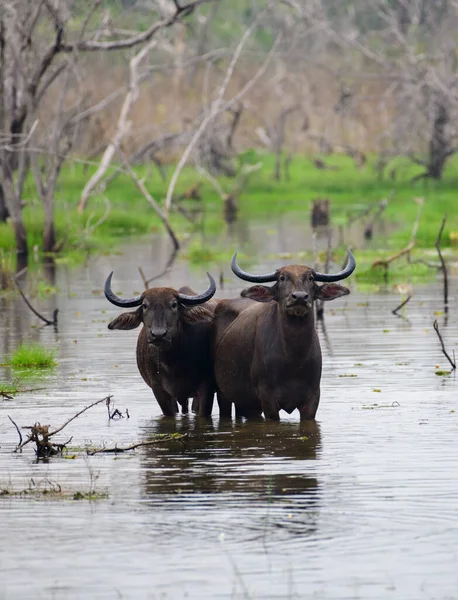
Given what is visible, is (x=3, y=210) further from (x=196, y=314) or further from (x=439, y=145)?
(x=196, y=314)

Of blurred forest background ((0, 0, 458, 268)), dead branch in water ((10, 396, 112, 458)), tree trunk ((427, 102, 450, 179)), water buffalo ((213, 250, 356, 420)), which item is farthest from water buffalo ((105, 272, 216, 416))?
tree trunk ((427, 102, 450, 179))

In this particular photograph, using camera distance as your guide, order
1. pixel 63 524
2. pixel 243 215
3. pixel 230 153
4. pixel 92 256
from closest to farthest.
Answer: pixel 63 524 < pixel 92 256 < pixel 243 215 < pixel 230 153

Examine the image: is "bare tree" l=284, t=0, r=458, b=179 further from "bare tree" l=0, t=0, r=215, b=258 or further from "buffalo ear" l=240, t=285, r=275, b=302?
"buffalo ear" l=240, t=285, r=275, b=302

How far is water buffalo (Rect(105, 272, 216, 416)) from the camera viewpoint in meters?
11.5

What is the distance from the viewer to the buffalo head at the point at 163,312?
448 inches

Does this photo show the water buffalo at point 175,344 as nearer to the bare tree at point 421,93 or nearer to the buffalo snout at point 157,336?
the buffalo snout at point 157,336

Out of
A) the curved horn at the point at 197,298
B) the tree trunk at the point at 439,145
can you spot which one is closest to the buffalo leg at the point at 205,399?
the curved horn at the point at 197,298

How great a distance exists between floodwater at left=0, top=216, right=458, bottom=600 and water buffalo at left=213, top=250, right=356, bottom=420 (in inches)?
9.5

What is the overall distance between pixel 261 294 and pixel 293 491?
2.76m

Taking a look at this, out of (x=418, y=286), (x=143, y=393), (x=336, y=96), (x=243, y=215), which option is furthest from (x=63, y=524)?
(x=336, y=96)

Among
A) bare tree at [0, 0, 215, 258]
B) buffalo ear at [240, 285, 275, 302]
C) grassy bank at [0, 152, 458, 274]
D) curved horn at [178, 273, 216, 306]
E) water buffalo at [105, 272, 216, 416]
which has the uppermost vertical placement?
bare tree at [0, 0, 215, 258]

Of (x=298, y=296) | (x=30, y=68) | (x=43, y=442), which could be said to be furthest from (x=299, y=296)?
(x=30, y=68)

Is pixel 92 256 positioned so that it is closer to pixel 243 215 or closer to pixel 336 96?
pixel 243 215

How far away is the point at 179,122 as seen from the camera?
1996 inches
